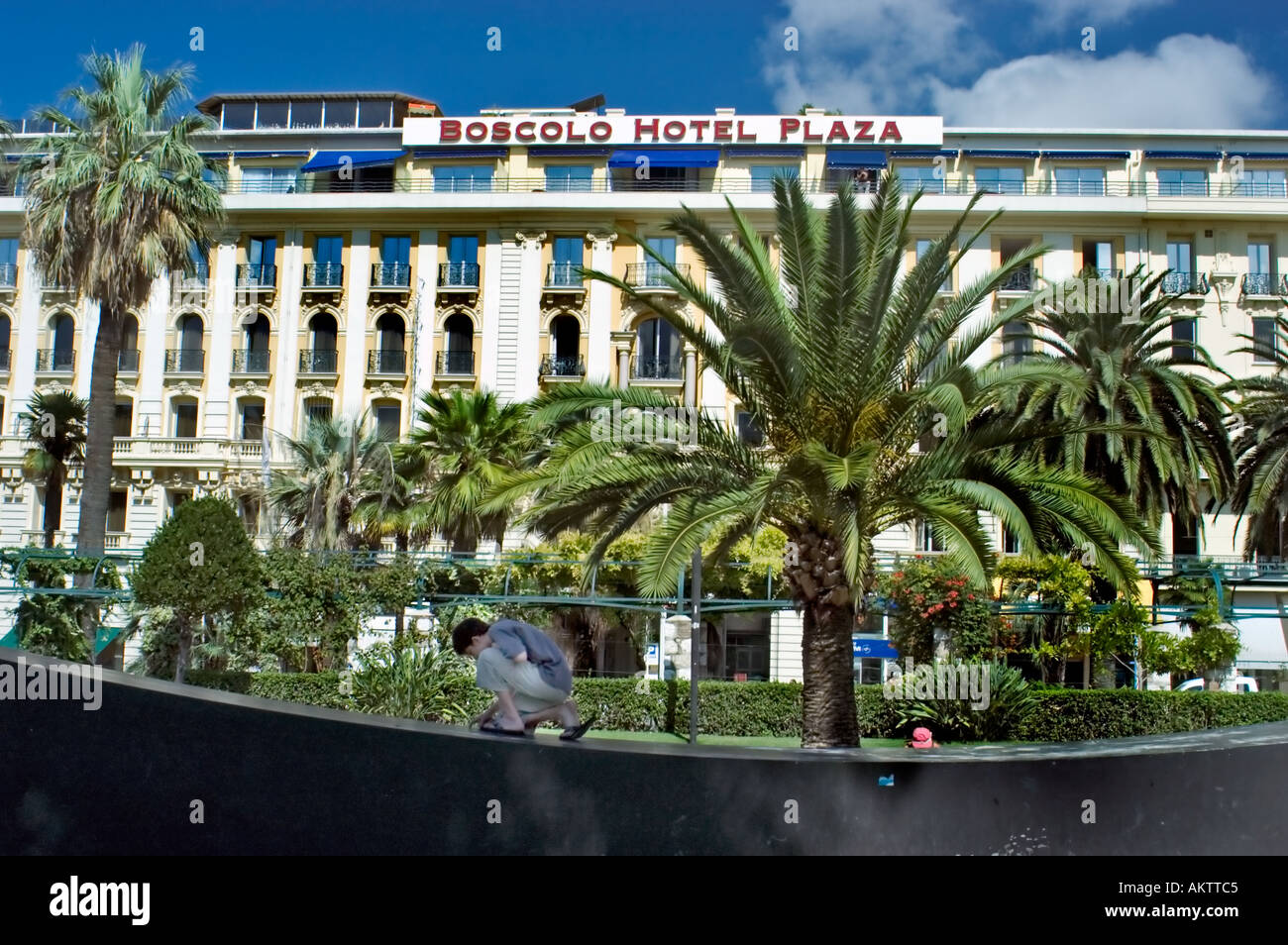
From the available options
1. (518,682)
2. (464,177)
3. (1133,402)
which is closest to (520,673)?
(518,682)

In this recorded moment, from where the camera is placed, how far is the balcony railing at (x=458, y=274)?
4409cm

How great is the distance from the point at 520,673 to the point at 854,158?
3972 cm

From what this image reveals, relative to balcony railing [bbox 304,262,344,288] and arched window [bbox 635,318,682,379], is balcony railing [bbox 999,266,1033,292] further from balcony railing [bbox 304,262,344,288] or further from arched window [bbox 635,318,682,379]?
balcony railing [bbox 304,262,344,288]

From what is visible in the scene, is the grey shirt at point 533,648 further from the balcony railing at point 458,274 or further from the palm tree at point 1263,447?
the balcony railing at point 458,274

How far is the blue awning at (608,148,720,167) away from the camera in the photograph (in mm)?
42750

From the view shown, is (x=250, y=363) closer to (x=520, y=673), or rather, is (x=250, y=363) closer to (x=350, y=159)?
(x=350, y=159)

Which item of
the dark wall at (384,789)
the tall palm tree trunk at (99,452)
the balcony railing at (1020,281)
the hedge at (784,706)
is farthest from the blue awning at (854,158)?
the dark wall at (384,789)

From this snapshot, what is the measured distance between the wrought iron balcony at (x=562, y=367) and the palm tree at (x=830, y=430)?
27273 millimetres

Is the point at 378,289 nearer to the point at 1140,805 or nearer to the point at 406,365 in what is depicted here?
the point at 406,365

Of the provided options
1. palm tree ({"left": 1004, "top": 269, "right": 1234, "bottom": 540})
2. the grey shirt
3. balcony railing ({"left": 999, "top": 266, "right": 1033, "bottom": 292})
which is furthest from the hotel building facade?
the grey shirt

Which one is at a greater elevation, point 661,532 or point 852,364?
point 852,364
